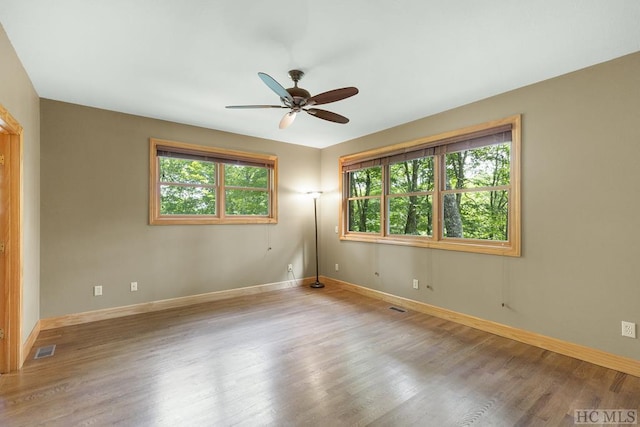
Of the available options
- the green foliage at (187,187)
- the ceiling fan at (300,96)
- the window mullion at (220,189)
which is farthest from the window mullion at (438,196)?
the green foliage at (187,187)

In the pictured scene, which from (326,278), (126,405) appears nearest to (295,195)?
(326,278)

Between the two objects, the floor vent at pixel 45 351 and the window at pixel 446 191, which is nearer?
the floor vent at pixel 45 351

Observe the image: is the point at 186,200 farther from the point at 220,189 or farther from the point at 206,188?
the point at 220,189

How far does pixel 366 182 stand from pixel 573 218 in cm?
291

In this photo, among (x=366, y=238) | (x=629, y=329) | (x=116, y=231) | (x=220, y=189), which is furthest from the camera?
(x=366, y=238)

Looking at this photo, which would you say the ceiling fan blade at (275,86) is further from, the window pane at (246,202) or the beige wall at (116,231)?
the window pane at (246,202)

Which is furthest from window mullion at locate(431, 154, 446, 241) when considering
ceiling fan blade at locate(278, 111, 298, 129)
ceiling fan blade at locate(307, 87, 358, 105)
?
ceiling fan blade at locate(278, 111, 298, 129)

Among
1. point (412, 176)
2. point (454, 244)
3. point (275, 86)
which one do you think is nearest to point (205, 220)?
point (275, 86)

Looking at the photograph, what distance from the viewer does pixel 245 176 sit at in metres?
5.02

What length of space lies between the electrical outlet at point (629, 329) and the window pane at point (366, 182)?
123 inches

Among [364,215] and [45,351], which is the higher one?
[364,215]

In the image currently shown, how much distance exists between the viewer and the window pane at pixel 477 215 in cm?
341

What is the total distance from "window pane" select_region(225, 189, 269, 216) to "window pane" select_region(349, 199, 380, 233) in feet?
5.12

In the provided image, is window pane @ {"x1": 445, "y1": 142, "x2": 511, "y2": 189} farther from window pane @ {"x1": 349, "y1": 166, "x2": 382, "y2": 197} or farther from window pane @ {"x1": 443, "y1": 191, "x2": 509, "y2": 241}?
window pane @ {"x1": 349, "y1": 166, "x2": 382, "y2": 197}
